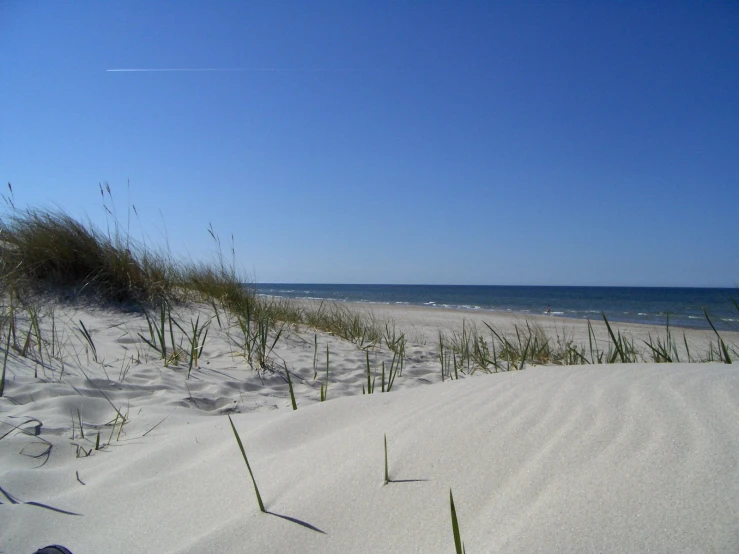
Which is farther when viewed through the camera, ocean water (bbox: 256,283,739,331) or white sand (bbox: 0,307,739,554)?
ocean water (bbox: 256,283,739,331)

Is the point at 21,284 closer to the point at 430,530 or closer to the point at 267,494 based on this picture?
the point at 267,494

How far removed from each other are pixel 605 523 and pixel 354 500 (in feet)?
1.78

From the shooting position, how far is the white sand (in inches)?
33.5

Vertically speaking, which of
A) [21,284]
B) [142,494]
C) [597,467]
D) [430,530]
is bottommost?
[142,494]

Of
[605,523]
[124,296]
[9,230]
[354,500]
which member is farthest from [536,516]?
[9,230]

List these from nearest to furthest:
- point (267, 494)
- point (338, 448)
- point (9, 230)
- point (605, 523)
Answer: point (605, 523) → point (267, 494) → point (338, 448) → point (9, 230)

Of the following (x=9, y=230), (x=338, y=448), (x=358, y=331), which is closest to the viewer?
(x=338, y=448)

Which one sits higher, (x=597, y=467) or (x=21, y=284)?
(x=21, y=284)

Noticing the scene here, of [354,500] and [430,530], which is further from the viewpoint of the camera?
[354,500]

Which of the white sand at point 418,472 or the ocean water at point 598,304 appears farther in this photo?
the ocean water at point 598,304

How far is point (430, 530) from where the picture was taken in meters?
0.90

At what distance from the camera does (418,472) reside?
1.11 metres

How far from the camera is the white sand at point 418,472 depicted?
0.85 meters

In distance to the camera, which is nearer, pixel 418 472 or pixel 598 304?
pixel 418 472
